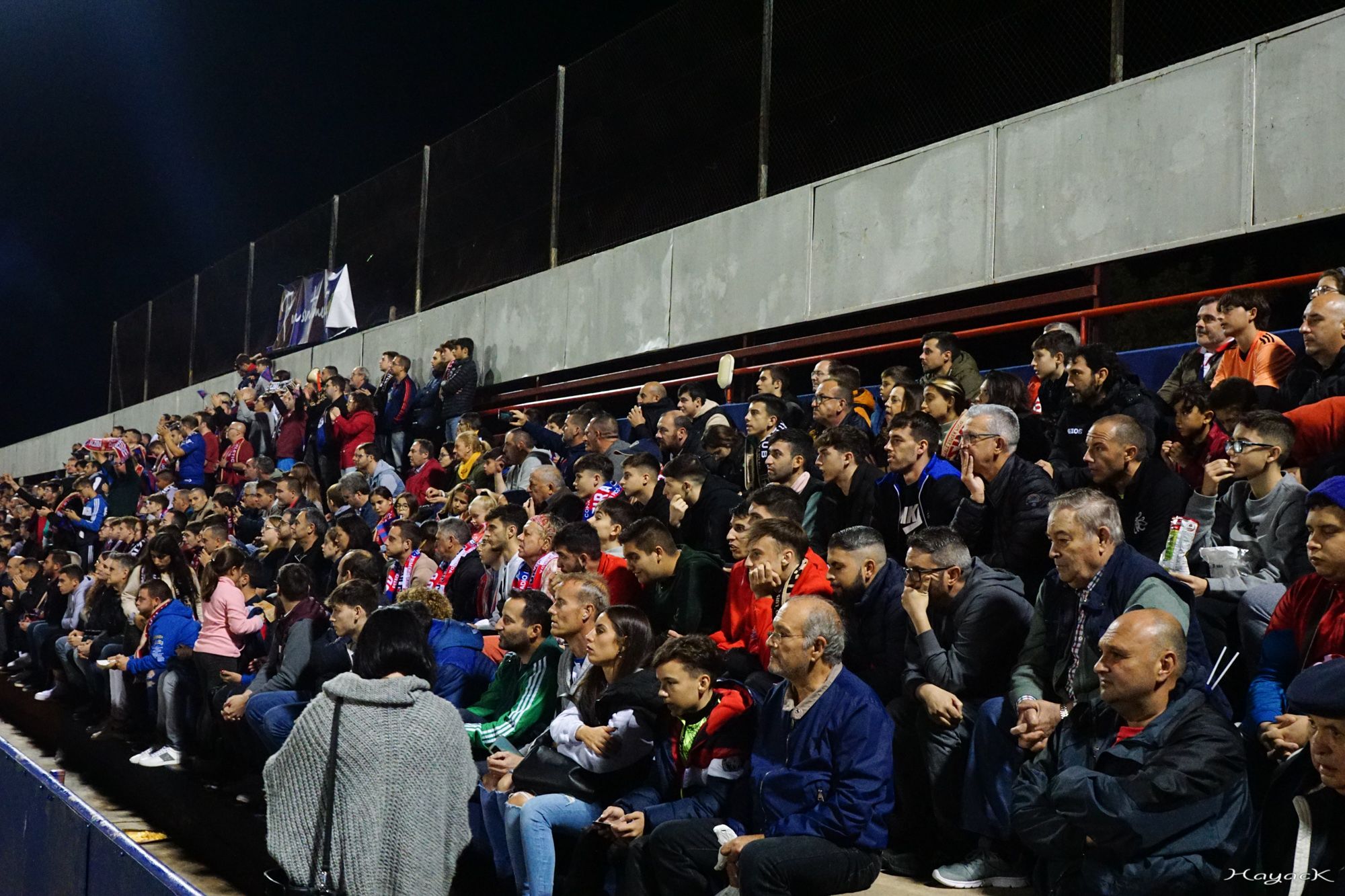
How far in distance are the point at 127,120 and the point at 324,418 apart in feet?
51.8

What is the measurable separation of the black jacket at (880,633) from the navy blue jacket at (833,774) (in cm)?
71

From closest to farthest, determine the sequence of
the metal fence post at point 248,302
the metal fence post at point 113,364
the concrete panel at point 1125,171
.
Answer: the concrete panel at point 1125,171, the metal fence post at point 248,302, the metal fence post at point 113,364

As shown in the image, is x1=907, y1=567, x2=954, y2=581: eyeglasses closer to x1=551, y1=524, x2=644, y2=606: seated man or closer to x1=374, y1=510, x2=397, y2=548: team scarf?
x1=551, y1=524, x2=644, y2=606: seated man

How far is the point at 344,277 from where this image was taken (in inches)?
674

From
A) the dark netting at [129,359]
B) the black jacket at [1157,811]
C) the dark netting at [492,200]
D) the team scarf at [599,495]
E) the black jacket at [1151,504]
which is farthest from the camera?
the dark netting at [129,359]

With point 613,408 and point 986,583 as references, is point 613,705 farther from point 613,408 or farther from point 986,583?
point 613,408

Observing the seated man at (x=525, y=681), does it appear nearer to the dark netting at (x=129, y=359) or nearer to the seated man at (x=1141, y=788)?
the seated man at (x=1141, y=788)

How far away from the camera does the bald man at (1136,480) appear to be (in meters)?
5.20

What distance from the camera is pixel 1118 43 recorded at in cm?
790

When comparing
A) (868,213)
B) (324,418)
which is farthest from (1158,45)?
(324,418)

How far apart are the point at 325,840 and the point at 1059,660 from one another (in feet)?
8.01

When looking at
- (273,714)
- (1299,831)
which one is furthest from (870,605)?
(273,714)

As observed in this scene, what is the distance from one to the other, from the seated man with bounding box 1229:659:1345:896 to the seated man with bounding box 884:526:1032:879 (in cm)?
133

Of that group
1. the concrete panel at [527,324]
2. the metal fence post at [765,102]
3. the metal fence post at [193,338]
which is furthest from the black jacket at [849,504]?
the metal fence post at [193,338]
